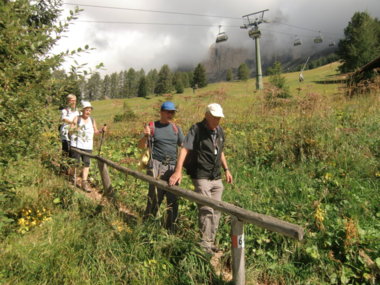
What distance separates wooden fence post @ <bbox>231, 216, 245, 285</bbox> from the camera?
2654mm

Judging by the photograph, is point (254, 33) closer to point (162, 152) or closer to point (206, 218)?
point (162, 152)

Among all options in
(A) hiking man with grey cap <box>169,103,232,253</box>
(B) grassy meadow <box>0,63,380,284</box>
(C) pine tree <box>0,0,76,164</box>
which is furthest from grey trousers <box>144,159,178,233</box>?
(C) pine tree <box>0,0,76,164</box>

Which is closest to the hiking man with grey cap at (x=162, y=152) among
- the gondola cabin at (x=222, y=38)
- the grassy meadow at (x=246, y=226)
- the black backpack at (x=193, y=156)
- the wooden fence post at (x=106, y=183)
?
the grassy meadow at (x=246, y=226)

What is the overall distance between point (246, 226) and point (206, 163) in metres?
1.16

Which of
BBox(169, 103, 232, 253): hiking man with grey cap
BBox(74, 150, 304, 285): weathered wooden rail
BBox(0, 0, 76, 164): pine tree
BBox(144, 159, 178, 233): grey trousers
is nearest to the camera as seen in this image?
BBox(74, 150, 304, 285): weathered wooden rail

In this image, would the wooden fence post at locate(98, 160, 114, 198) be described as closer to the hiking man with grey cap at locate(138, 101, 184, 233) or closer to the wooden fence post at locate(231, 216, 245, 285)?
the hiking man with grey cap at locate(138, 101, 184, 233)

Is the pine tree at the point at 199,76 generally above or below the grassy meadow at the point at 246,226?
above

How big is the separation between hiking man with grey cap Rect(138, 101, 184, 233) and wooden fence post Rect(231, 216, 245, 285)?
1.41m

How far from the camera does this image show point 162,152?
4.09m

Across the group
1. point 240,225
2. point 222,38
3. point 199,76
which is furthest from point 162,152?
point 199,76

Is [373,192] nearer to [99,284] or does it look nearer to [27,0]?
[99,284]

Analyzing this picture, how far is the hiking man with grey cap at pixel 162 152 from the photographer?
13.1 ft

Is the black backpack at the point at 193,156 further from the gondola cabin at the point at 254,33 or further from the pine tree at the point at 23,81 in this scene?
the gondola cabin at the point at 254,33

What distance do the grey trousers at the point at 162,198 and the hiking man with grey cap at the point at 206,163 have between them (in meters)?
0.51
